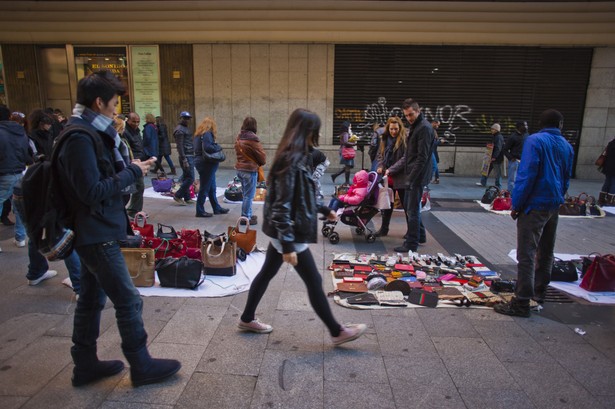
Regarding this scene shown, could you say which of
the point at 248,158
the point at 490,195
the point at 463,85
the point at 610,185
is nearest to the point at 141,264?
the point at 248,158

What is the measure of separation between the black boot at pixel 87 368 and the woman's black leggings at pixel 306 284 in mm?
1139

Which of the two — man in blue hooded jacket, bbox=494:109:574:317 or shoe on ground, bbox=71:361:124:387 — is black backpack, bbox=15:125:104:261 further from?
man in blue hooded jacket, bbox=494:109:574:317

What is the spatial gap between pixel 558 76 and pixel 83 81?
50.1 feet

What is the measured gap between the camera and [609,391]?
9.98ft

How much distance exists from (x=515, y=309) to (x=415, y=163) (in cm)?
250

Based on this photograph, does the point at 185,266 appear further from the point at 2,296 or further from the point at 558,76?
the point at 558,76

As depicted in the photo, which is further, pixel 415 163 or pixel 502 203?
pixel 502 203

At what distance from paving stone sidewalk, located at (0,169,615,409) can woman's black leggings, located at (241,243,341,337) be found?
24 cm

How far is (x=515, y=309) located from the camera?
4.29 meters

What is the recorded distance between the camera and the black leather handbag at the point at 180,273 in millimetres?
4633

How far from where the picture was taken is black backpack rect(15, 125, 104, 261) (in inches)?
100

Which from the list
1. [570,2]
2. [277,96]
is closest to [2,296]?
[277,96]

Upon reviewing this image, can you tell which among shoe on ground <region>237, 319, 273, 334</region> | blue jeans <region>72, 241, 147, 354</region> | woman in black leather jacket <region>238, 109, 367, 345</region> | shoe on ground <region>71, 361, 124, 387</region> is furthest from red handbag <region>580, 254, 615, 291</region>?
shoe on ground <region>71, 361, 124, 387</region>

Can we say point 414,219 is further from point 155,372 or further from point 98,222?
point 98,222
